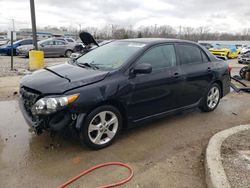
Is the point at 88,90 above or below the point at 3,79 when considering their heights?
above

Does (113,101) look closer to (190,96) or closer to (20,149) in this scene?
(20,149)

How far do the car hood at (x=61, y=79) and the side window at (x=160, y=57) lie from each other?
2.82 feet

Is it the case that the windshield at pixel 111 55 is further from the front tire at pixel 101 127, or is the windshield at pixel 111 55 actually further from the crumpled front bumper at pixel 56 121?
the crumpled front bumper at pixel 56 121

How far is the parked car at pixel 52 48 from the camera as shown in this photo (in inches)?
700

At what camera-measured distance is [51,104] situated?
3170 millimetres

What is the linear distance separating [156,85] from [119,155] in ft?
4.37

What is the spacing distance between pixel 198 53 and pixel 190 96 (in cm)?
97

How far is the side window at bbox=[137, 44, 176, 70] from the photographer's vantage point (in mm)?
4129

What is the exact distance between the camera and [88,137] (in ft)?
11.3

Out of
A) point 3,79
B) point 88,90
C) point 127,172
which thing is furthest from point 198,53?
point 3,79

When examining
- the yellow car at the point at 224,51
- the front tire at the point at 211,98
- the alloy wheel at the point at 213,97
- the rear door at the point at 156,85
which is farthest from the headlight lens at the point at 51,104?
the yellow car at the point at 224,51

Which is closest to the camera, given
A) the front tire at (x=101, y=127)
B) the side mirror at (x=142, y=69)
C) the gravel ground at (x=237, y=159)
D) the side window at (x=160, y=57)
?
the gravel ground at (x=237, y=159)

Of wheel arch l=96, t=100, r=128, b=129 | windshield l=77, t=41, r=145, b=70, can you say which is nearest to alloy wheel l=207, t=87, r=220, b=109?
windshield l=77, t=41, r=145, b=70

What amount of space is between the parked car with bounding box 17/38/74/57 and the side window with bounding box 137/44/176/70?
601 inches
